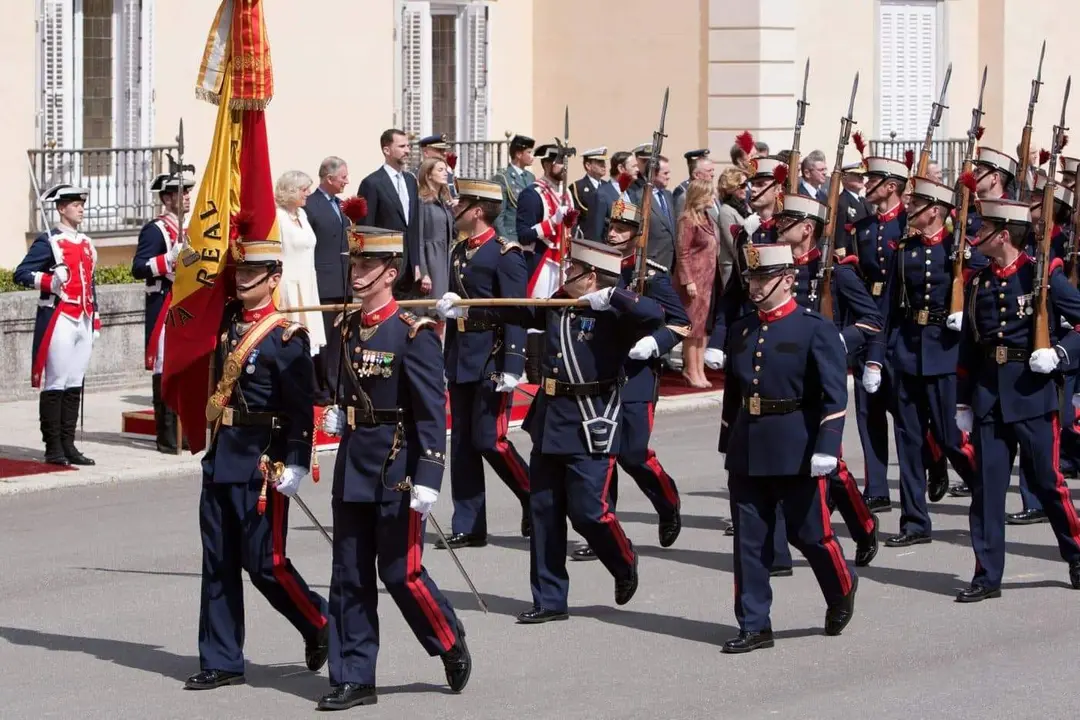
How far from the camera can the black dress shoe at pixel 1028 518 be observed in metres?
13.0

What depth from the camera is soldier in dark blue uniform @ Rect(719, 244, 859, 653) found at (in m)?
9.79

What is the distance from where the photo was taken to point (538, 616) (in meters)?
10.4

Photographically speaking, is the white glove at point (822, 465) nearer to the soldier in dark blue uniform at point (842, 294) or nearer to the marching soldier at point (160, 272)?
the soldier in dark blue uniform at point (842, 294)

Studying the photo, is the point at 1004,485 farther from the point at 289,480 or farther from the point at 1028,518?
the point at 289,480

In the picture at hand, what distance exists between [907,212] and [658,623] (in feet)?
11.7

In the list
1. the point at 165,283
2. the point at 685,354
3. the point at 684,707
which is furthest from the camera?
the point at 685,354

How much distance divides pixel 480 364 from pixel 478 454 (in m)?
0.49

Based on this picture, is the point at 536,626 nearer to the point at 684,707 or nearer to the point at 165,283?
the point at 684,707

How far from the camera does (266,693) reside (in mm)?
8992

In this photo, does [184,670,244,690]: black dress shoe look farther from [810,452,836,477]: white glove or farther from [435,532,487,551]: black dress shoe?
[435,532,487,551]: black dress shoe

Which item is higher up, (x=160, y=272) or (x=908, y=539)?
(x=160, y=272)

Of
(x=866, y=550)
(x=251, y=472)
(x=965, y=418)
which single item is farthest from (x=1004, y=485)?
(x=251, y=472)

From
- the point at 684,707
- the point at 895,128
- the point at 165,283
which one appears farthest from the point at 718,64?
the point at 684,707

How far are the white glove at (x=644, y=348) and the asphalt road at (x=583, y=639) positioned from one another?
3.87ft
